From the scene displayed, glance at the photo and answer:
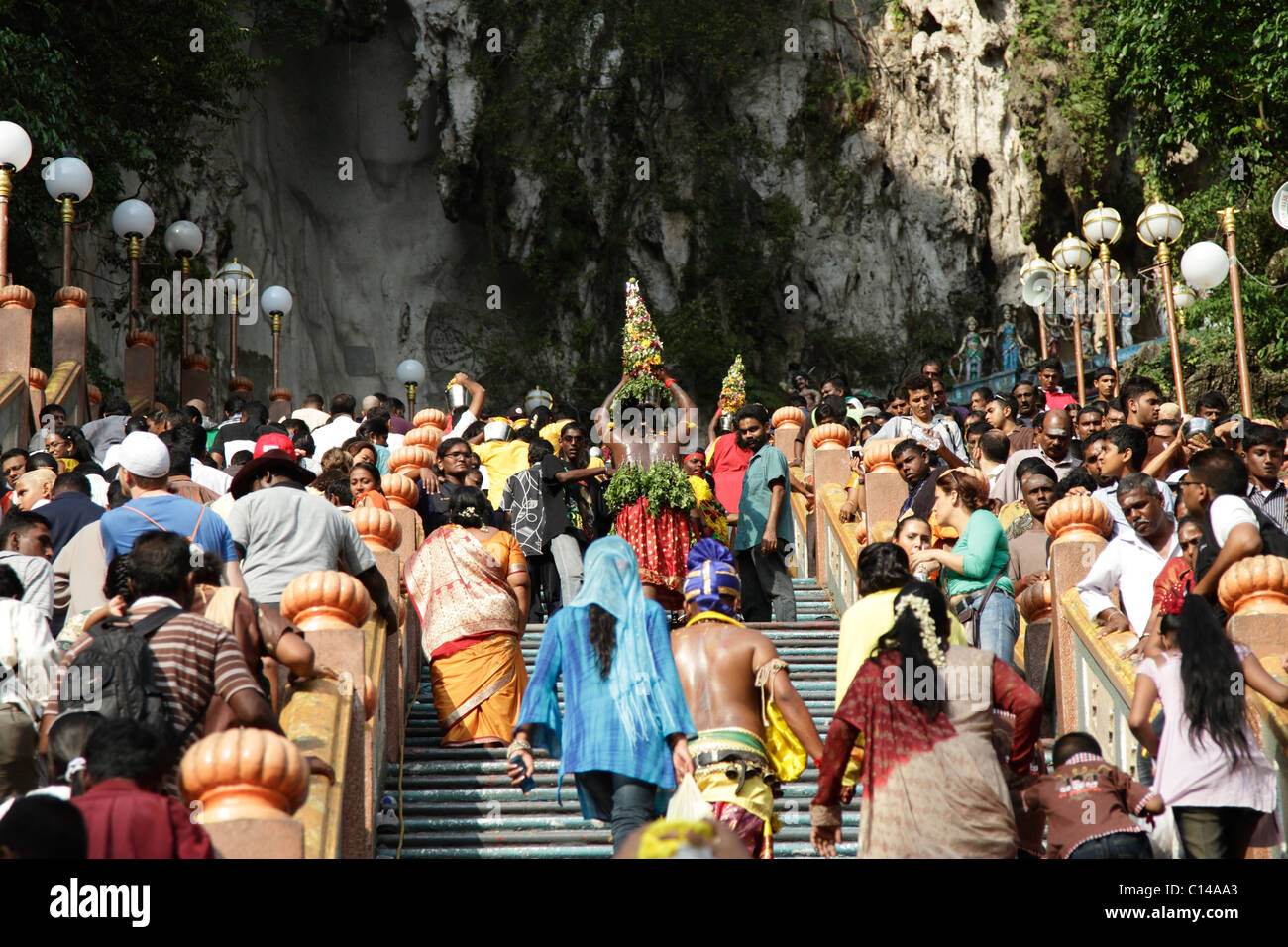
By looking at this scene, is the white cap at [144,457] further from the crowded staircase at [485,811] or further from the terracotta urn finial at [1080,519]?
the terracotta urn finial at [1080,519]

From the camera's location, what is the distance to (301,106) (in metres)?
31.8

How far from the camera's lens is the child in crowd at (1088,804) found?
540 cm

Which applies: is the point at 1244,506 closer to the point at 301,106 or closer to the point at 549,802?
the point at 549,802

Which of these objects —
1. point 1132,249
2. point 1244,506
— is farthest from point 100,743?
point 1132,249

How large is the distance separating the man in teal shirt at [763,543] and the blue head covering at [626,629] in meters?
4.85

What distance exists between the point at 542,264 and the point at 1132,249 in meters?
11.6

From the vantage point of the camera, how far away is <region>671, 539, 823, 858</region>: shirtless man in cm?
579

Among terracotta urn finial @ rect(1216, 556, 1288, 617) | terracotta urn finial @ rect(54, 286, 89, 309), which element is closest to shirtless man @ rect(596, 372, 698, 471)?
terracotta urn finial @ rect(54, 286, 89, 309)

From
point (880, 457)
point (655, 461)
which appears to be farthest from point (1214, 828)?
point (655, 461)

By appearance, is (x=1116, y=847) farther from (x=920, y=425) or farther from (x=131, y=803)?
(x=920, y=425)

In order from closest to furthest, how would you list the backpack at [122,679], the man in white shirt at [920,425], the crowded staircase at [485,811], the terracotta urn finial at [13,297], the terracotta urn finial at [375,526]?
1. the backpack at [122,679]
2. the crowded staircase at [485,811]
3. the terracotta urn finial at [375,526]
4. the man in white shirt at [920,425]
5. the terracotta urn finial at [13,297]

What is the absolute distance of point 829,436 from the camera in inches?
512

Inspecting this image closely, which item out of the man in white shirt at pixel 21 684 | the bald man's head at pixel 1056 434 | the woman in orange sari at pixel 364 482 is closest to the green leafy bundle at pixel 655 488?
the woman in orange sari at pixel 364 482

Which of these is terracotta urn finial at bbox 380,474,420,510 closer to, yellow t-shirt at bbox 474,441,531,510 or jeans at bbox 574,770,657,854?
yellow t-shirt at bbox 474,441,531,510
